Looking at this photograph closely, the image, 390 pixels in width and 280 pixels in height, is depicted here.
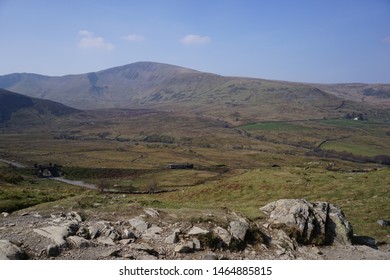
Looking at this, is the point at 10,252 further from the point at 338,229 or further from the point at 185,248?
the point at 338,229

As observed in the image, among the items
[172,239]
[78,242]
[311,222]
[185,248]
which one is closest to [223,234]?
[185,248]

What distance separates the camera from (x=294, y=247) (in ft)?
58.9

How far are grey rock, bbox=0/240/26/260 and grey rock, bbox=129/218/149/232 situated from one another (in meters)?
5.53

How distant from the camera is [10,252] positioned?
46.1ft

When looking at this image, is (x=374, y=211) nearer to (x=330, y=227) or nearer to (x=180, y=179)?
(x=330, y=227)

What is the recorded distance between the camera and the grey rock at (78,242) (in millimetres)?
15641

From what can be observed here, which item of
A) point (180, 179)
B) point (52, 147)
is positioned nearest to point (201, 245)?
point (180, 179)

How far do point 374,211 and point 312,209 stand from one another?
10.4 metres

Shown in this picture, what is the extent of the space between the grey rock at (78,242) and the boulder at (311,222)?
1030 cm

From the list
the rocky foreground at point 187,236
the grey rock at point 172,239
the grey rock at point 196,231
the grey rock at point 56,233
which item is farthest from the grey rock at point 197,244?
the grey rock at point 56,233

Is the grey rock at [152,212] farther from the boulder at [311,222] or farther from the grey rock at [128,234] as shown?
the boulder at [311,222]

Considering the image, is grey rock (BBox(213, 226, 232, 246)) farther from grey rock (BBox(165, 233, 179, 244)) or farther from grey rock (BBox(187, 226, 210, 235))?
grey rock (BBox(165, 233, 179, 244))

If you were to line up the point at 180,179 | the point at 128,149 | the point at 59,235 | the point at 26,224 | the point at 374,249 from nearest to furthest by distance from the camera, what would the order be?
the point at 59,235
the point at 26,224
the point at 374,249
the point at 180,179
the point at 128,149

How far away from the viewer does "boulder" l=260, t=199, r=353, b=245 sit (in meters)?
18.8
